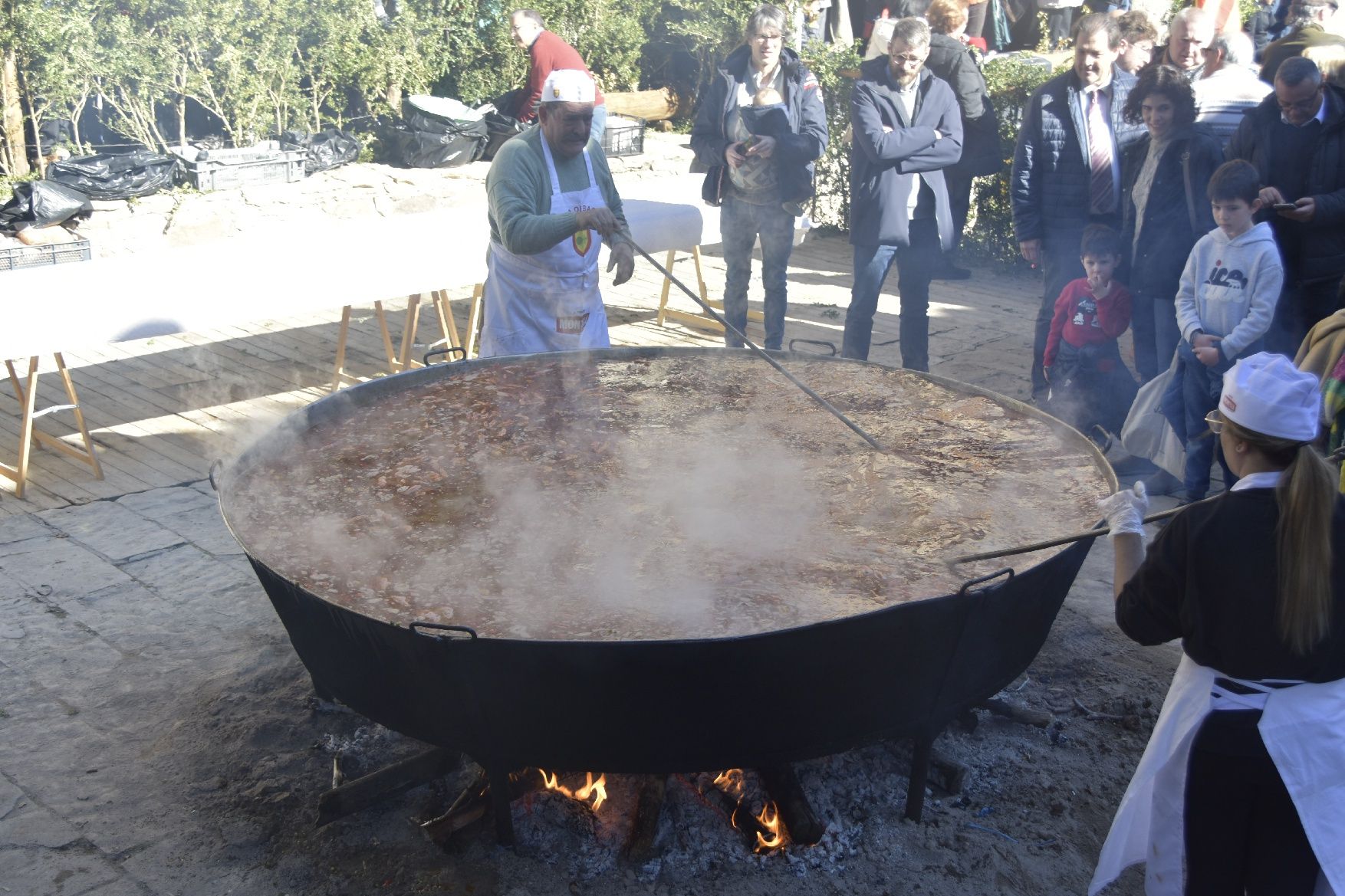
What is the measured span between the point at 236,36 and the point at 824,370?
8.99 meters

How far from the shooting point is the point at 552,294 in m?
4.53

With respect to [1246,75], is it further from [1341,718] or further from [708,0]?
[708,0]

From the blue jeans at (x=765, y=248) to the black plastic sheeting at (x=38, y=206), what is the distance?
5.37 metres

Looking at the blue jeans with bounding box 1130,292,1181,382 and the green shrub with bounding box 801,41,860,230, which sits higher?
the green shrub with bounding box 801,41,860,230

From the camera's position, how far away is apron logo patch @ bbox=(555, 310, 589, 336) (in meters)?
4.59

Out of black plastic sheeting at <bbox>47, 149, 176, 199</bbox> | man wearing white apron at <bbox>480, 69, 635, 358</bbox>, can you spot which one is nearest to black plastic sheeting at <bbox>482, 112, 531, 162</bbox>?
black plastic sheeting at <bbox>47, 149, 176, 199</bbox>

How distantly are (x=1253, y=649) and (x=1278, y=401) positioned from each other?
50 centimetres

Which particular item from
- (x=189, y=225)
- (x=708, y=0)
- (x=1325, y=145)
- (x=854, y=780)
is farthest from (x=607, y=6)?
(x=854, y=780)

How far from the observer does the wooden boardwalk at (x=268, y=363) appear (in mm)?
5832

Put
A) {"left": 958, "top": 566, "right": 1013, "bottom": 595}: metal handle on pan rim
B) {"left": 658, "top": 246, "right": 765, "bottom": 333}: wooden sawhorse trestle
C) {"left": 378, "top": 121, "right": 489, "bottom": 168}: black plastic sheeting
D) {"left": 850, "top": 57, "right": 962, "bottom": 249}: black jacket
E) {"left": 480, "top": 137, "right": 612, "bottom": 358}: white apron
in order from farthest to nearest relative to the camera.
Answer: {"left": 378, "top": 121, "right": 489, "bottom": 168}: black plastic sheeting
{"left": 658, "top": 246, "right": 765, "bottom": 333}: wooden sawhorse trestle
{"left": 850, "top": 57, "right": 962, "bottom": 249}: black jacket
{"left": 480, "top": 137, "right": 612, "bottom": 358}: white apron
{"left": 958, "top": 566, "right": 1013, "bottom": 595}: metal handle on pan rim

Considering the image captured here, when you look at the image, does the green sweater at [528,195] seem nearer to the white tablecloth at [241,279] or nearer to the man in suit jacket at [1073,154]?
the white tablecloth at [241,279]

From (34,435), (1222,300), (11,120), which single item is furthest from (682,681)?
(11,120)

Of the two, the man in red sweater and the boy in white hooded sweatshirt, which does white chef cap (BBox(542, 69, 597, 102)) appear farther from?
the man in red sweater

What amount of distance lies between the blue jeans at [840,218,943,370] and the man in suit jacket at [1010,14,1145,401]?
21.1 inches
